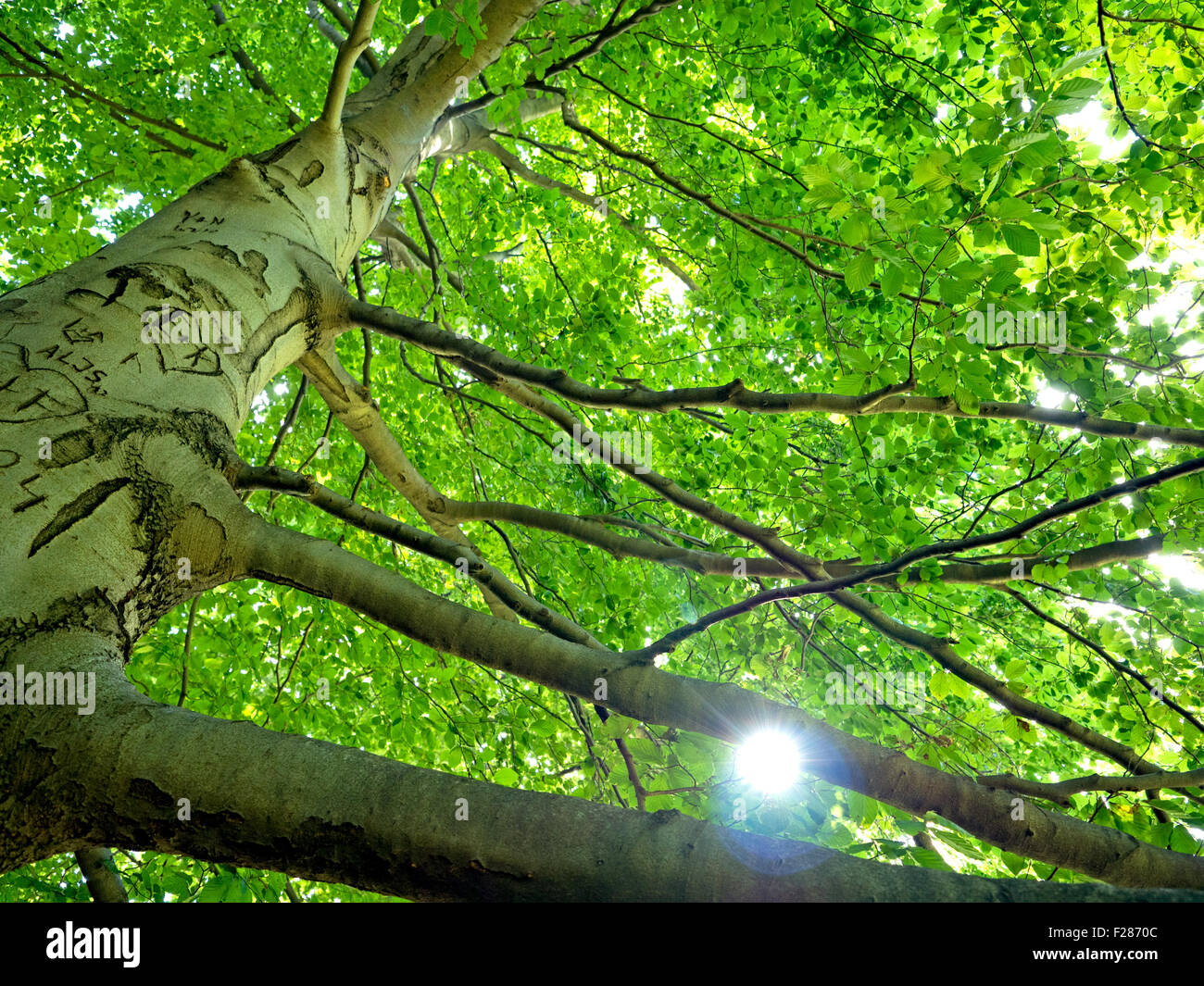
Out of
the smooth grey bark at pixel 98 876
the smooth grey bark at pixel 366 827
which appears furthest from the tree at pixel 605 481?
the smooth grey bark at pixel 98 876

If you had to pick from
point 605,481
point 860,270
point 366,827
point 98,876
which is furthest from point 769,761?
point 605,481

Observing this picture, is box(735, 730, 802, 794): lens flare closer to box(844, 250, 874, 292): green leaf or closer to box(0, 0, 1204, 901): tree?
box(0, 0, 1204, 901): tree

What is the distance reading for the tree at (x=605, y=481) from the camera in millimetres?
1067

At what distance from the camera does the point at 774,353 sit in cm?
521

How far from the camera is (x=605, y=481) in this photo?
392cm

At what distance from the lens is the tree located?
1.07 m

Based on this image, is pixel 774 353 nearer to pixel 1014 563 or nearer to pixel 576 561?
pixel 576 561

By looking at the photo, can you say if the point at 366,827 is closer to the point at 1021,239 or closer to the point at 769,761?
the point at 769,761

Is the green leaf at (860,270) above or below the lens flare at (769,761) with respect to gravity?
above

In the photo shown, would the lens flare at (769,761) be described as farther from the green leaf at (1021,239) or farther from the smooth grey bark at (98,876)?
the smooth grey bark at (98,876)

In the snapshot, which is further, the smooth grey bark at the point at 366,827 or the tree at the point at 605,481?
the tree at the point at 605,481

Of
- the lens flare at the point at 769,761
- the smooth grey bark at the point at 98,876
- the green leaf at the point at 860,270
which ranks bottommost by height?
the smooth grey bark at the point at 98,876

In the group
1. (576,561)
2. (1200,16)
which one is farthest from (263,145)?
(1200,16)
